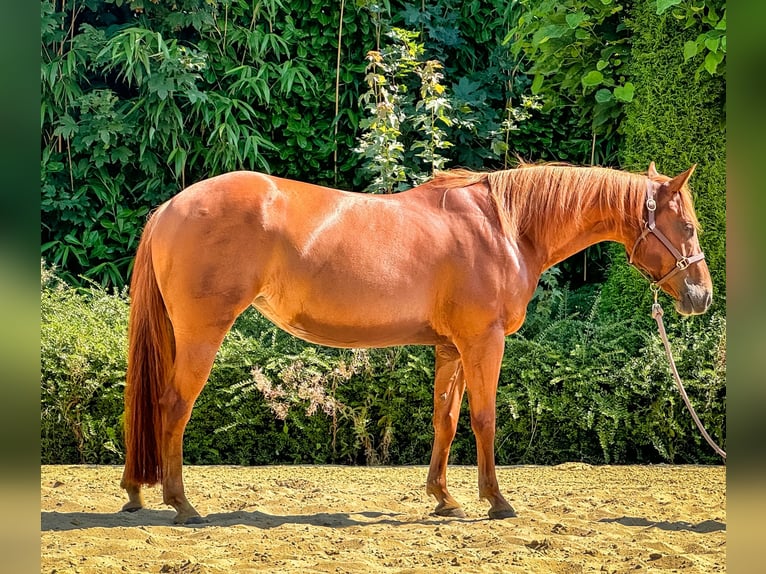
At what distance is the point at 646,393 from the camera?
218 inches

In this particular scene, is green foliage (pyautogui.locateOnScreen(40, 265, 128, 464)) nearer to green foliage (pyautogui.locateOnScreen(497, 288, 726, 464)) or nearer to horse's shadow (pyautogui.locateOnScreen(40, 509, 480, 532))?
horse's shadow (pyautogui.locateOnScreen(40, 509, 480, 532))

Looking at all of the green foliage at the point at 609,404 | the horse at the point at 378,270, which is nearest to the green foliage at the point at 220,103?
the green foliage at the point at 609,404

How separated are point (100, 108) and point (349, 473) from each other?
147 inches

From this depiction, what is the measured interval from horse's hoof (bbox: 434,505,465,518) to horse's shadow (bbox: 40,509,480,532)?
0.15 ft

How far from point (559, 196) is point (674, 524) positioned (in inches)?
61.9

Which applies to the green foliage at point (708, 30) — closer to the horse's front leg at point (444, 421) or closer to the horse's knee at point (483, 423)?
the horse's front leg at point (444, 421)

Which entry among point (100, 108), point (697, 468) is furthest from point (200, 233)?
point (100, 108)

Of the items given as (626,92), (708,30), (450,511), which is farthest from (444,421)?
(708,30)

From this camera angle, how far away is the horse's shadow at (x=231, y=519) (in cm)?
372

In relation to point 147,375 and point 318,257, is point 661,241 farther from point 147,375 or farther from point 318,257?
point 147,375

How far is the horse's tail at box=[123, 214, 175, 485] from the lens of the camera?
3.75 m

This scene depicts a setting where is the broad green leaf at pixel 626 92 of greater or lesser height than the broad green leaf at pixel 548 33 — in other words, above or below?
below

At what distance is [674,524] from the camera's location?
4012 millimetres
